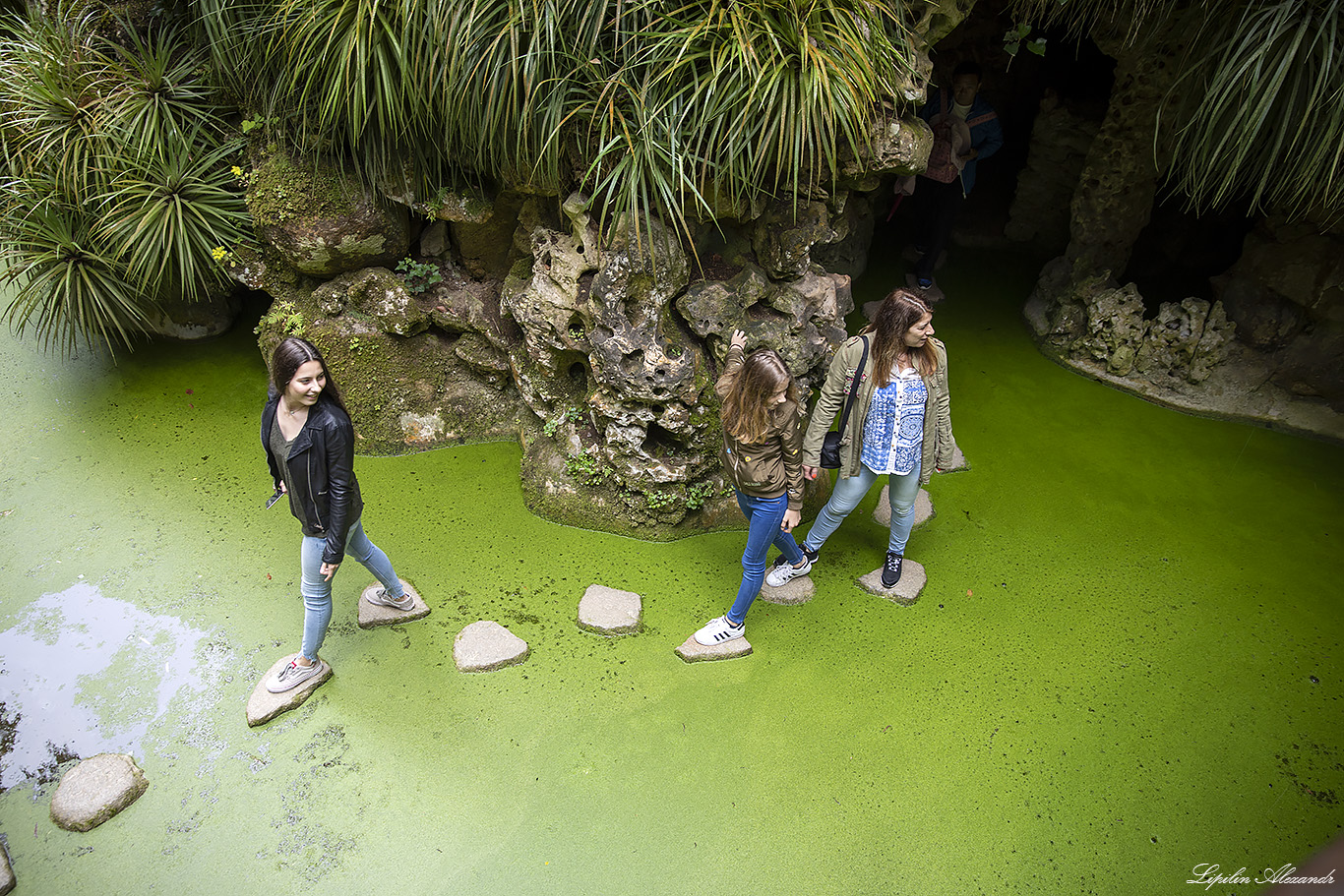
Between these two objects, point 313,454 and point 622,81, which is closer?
point 313,454

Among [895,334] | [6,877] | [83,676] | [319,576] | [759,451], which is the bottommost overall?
[6,877]

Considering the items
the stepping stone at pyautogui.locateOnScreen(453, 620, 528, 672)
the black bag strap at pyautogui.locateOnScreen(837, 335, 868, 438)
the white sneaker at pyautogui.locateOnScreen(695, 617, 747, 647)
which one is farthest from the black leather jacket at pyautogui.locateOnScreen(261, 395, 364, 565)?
the black bag strap at pyautogui.locateOnScreen(837, 335, 868, 438)

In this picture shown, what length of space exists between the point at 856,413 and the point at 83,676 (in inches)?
114

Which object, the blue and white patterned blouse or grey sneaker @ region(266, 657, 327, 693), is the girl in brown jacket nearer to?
the blue and white patterned blouse

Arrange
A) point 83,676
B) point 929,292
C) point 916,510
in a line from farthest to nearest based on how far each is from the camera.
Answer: point 929,292, point 916,510, point 83,676

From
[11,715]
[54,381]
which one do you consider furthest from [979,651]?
[54,381]

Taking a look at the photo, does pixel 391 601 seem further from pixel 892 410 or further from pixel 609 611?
pixel 892 410

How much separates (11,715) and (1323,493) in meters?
5.44

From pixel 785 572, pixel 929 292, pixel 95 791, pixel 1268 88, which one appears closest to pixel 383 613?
pixel 95 791

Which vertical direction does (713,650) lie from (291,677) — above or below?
above

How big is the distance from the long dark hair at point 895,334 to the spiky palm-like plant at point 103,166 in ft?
9.31

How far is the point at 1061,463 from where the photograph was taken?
3.70 meters

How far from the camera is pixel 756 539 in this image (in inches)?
104

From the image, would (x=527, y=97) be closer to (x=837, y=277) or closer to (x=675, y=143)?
(x=675, y=143)
